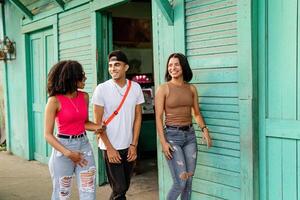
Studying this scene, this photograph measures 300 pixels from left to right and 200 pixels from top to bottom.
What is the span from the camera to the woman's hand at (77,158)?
3.26 meters

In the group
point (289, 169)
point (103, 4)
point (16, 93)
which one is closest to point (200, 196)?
point (289, 169)

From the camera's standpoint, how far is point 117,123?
3768 millimetres

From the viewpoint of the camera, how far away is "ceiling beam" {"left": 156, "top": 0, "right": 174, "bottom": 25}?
4219mm

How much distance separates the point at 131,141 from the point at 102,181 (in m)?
2.23

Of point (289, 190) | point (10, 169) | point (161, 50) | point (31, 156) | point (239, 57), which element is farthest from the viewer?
point (31, 156)

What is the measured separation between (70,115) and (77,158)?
1.10ft

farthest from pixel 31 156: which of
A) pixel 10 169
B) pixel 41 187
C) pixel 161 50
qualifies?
pixel 161 50

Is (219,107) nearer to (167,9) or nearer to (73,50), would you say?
(167,9)

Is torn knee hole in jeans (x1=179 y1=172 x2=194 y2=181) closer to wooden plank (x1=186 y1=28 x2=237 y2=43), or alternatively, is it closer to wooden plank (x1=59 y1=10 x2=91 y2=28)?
wooden plank (x1=186 y1=28 x2=237 y2=43)

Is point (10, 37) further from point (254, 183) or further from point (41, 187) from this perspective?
point (254, 183)

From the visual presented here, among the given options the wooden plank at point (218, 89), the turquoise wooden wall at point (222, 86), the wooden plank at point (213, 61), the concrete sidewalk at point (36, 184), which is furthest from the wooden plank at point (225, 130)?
the concrete sidewalk at point (36, 184)

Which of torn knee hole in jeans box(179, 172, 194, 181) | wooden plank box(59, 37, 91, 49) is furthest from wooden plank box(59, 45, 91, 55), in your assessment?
torn knee hole in jeans box(179, 172, 194, 181)

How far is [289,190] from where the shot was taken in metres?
3.41

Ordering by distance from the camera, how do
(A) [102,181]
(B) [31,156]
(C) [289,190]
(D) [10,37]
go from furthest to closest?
(D) [10,37]
(B) [31,156]
(A) [102,181]
(C) [289,190]
